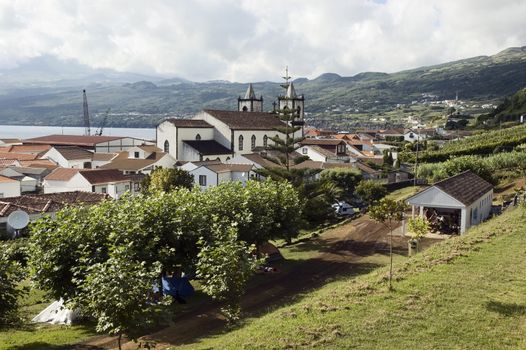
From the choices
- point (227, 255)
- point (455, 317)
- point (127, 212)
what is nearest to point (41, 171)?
point (127, 212)

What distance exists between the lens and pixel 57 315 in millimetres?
19250

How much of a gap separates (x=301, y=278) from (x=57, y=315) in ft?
34.7

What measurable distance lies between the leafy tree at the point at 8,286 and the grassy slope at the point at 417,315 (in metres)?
5.98

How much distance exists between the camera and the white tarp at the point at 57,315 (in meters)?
18.9

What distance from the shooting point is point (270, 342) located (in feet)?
39.2

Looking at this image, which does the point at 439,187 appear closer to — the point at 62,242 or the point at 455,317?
the point at 455,317

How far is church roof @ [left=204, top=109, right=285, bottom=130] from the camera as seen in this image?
67938 mm

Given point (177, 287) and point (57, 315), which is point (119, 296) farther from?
point (177, 287)

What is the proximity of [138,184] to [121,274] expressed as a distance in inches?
1880

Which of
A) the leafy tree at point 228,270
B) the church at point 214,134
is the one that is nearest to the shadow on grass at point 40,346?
the leafy tree at point 228,270

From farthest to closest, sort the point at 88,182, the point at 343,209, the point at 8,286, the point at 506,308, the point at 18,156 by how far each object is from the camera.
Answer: the point at 18,156
the point at 88,182
the point at 343,209
the point at 8,286
the point at 506,308

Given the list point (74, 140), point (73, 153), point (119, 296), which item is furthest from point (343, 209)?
point (74, 140)

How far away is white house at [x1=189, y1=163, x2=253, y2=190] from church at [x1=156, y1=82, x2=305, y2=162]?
8.95 metres

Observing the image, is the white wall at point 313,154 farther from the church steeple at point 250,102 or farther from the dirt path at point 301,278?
the dirt path at point 301,278
